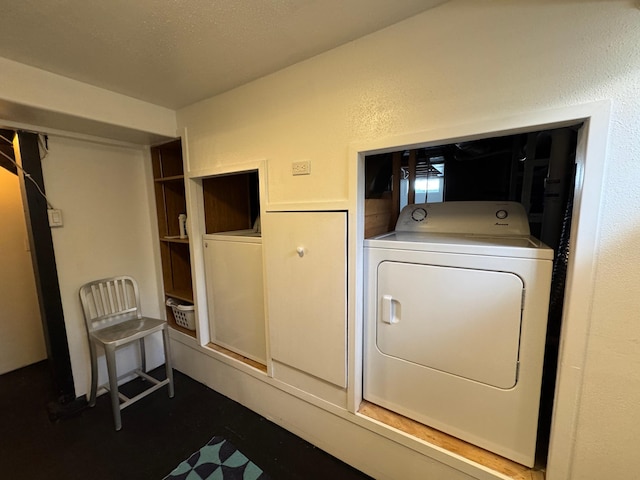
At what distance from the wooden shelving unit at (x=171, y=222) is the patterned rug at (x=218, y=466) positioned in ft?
3.28

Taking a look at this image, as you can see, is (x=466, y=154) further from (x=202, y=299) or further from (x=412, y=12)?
(x=202, y=299)

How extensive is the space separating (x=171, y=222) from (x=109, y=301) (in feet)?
2.67

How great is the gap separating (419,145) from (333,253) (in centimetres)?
67

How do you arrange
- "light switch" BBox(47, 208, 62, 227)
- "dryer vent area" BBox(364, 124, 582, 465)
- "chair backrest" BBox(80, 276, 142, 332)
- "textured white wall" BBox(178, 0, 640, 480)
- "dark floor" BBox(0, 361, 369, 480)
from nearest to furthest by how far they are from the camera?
"textured white wall" BBox(178, 0, 640, 480), "dryer vent area" BBox(364, 124, 582, 465), "dark floor" BBox(0, 361, 369, 480), "light switch" BBox(47, 208, 62, 227), "chair backrest" BBox(80, 276, 142, 332)

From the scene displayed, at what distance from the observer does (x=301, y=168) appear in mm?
1491

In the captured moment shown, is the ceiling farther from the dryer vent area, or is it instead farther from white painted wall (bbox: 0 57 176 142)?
the dryer vent area

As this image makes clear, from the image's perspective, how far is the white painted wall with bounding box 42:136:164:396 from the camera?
6.44 ft

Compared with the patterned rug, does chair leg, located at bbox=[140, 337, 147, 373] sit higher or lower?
higher

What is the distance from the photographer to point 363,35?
122 centimetres

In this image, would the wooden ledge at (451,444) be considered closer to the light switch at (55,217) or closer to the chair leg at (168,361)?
the chair leg at (168,361)

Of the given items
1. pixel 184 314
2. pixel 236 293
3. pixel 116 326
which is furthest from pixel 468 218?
pixel 116 326

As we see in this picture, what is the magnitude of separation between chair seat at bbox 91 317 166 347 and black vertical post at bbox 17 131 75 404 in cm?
26

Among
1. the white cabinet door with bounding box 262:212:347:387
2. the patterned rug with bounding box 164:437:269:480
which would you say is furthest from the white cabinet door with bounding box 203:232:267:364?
the patterned rug with bounding box 164:437:269:480

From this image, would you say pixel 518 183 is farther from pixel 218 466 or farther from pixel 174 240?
pixel 174 240
